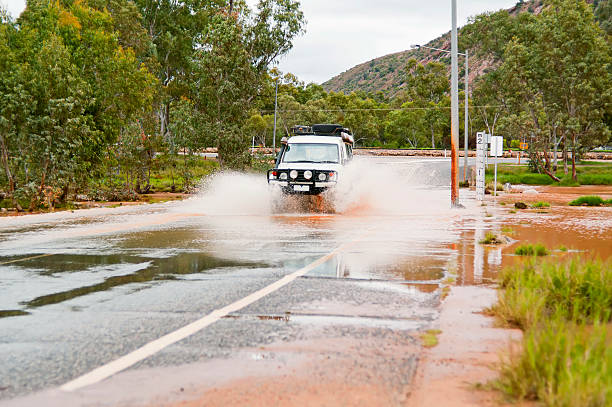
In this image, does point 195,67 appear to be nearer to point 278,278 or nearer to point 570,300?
point 278,278

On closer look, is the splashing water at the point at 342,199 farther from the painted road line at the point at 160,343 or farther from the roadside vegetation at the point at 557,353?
the roadside vegetation at the point at 557,353

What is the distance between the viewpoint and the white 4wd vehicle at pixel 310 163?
20766mm

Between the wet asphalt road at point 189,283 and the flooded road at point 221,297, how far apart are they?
25 mm

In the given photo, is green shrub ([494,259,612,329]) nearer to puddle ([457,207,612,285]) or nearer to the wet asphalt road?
the wet asphalt road

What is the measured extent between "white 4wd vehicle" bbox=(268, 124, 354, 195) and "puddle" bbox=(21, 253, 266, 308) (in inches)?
378

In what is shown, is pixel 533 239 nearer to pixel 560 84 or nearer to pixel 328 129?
pixel 328 129

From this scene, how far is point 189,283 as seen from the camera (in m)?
8.56

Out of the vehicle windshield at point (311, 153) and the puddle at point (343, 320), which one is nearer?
the puddle at point (343, 320)

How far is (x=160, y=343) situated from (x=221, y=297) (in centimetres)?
204

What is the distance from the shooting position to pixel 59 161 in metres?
26.9

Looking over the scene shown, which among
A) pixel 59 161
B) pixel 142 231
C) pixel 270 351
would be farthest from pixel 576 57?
pixel 270 351

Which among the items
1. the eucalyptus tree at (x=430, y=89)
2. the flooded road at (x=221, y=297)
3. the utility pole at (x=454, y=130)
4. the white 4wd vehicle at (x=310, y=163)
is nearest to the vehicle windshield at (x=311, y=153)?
the white 4wd vehicle at (x=310, y=163)

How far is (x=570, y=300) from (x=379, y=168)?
63.2ft

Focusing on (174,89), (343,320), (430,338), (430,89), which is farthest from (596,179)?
(430,338)
